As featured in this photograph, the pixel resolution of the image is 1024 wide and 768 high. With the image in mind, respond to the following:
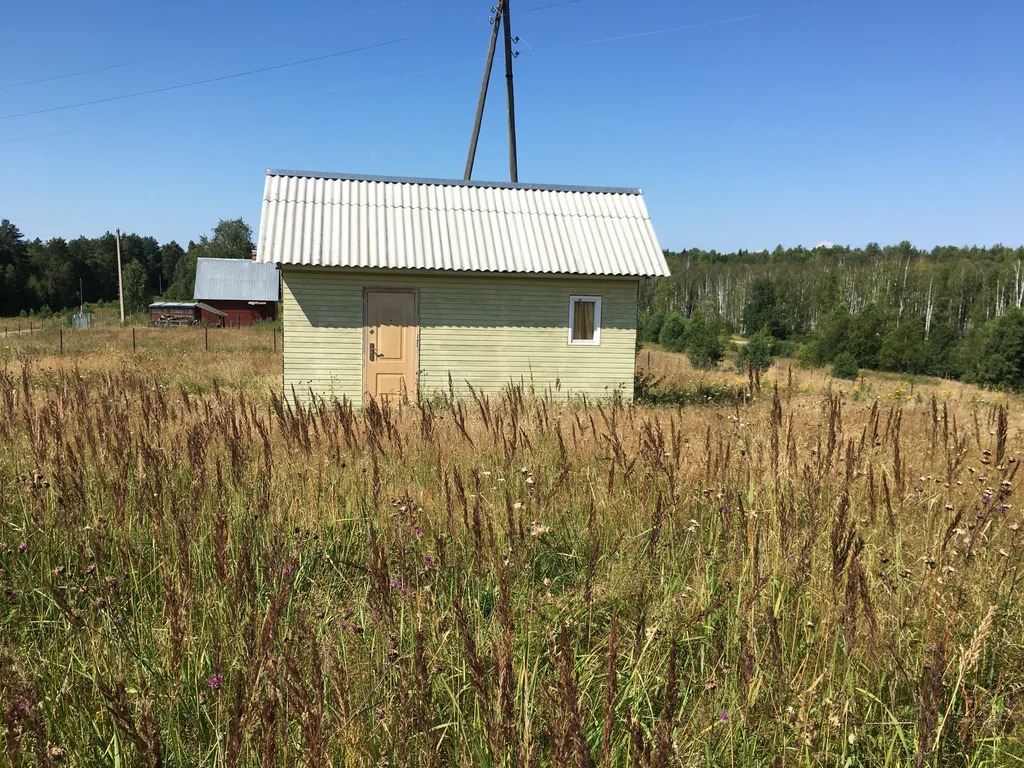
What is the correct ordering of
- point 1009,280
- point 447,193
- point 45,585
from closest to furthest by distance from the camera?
point 45,585
point 447,193
point 1009,280

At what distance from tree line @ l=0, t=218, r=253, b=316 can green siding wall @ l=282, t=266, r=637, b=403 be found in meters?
56.8

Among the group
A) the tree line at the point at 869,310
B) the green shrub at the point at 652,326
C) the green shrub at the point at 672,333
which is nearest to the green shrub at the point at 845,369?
the tree line at the point at 869,310

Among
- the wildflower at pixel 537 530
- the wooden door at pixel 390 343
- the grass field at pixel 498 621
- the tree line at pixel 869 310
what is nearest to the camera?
the grass field at pixel 498 621

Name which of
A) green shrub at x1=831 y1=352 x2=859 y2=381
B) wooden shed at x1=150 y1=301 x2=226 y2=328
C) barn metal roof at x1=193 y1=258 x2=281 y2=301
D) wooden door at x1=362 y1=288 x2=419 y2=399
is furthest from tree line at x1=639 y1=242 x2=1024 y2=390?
wooden shed at x1=150 y1=301 x2=226 y2=328

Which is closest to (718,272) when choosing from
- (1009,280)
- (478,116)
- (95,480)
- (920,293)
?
(920,293)

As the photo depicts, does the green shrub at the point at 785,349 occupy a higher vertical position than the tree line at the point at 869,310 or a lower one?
lower

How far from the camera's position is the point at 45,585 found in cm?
261

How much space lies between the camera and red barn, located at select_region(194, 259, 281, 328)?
51.8 meters

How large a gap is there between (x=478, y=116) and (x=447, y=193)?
2951mm

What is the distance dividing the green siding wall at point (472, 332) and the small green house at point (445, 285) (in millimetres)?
22

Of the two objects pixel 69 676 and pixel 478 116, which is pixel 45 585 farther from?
pixel 478 116

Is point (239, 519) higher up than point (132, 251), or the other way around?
point (132, 251)

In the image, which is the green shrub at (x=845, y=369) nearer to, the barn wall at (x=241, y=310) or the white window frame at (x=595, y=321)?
the white window frame at (x=595, y=321)

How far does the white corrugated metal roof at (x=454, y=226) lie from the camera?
1285cm
